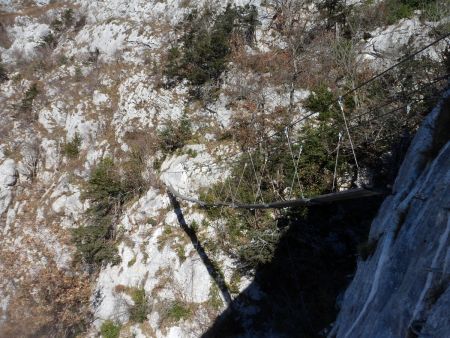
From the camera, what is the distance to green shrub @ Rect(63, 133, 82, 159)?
17.3 meters

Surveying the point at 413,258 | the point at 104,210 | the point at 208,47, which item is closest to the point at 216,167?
the point at 104,210

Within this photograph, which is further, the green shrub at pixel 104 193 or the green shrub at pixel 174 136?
the green shrub at pixel 174 136

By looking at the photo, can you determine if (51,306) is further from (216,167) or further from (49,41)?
(49,41)

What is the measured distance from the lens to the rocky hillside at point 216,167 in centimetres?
592

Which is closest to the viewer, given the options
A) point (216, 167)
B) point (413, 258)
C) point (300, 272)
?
point (413, 258)

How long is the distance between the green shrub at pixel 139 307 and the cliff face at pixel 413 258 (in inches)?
281

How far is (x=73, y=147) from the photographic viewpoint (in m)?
17.3

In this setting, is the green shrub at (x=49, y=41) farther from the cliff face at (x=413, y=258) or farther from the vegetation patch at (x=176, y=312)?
the cliff face at (x=413, y=258)

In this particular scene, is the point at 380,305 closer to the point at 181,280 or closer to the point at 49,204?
the point at 181,280

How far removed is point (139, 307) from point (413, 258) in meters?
9.42

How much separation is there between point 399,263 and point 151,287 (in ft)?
29.7

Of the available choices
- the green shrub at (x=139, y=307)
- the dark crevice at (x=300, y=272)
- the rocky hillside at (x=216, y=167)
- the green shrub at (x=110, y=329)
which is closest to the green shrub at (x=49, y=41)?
the rocky hillside at (x=216, y=167)

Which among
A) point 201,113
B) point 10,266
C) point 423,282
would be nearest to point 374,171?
point 423,282

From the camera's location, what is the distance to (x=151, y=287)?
445 inches
